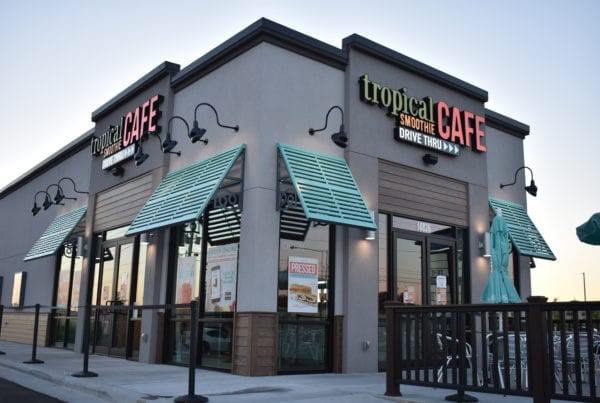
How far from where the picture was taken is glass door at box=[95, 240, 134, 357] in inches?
540

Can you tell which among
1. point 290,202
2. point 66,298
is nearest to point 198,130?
point 290,202

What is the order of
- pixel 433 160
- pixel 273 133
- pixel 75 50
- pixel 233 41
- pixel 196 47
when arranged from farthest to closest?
pixel 75 50, pixel 196 47, pixel 433 160, pixel 233 41, pixel 273 133

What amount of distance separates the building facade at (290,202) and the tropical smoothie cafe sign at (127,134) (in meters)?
0.06

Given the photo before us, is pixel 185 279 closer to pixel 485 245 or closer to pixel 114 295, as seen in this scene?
pixel 114 295

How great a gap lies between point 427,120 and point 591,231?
6032mm

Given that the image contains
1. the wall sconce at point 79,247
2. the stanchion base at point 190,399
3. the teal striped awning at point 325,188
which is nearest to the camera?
the stanchion base at point 190,399

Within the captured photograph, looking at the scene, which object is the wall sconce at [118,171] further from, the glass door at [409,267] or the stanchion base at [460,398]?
the stanchion base at [460,398]

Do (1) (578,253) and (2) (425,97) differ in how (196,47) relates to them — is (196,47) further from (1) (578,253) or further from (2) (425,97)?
(1) (578,253)

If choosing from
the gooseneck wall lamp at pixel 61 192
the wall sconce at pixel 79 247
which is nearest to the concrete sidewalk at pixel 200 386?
the wall sconce at pixel 79 247

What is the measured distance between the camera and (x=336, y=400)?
7.24m

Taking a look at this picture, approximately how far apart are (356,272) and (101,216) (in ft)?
24.7

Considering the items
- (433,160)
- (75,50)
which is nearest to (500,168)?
(433,160)

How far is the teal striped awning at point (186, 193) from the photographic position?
1007 centimetres

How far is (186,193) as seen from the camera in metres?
10.8
